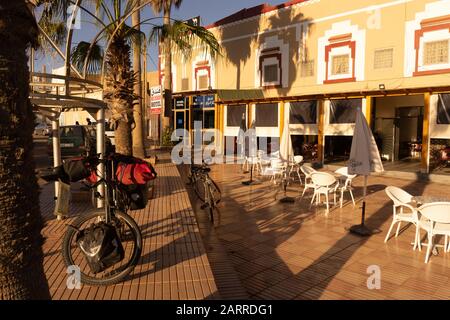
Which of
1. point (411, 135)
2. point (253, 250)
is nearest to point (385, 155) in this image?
point (411, 135)

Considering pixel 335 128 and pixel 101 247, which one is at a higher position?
pixel 335 128

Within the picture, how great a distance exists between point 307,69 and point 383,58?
3681mm

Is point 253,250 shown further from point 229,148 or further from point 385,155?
point 229,148

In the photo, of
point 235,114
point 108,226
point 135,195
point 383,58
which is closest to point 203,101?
point 235,114

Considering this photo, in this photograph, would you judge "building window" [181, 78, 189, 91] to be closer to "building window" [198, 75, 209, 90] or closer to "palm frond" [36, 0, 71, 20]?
"building window" [198, 75, 209, 90]

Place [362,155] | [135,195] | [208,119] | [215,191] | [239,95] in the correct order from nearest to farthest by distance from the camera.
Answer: [135,195], [362,155], [215,191], [239,95], [208,119]

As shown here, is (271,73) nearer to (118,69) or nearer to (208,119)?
(208,119)

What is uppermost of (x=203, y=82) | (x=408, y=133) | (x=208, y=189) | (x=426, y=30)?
(x=426, y=30)

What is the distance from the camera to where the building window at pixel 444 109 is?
1315 cm

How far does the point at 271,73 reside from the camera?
1969 cm

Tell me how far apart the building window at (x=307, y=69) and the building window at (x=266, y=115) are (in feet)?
6.82

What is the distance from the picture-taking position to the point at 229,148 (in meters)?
22.2

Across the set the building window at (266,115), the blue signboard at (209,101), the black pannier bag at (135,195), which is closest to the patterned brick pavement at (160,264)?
the black pannier bag at (135,195)
